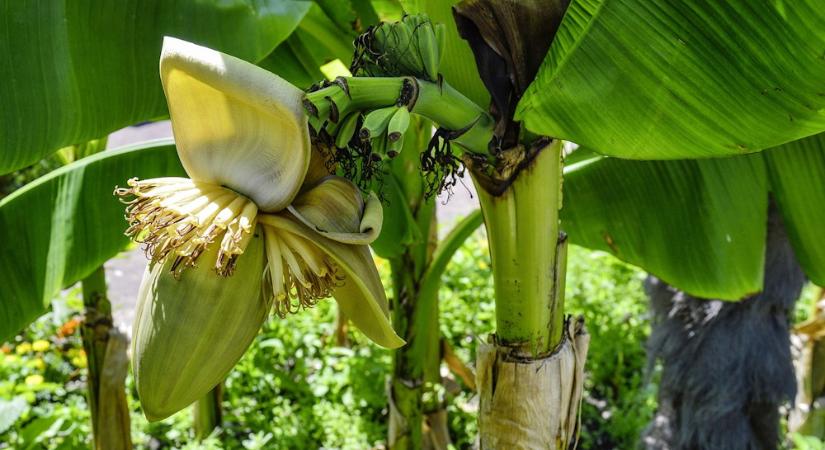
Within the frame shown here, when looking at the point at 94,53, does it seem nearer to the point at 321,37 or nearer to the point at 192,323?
the point at 321,37

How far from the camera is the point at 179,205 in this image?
1.49ft

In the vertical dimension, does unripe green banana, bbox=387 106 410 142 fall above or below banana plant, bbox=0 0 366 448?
below

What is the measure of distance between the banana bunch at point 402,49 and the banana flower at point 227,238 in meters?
0.09

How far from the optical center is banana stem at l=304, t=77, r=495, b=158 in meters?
0.44

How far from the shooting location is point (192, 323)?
18.3 inches

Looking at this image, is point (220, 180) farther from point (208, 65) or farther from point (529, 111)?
point (529, 111)

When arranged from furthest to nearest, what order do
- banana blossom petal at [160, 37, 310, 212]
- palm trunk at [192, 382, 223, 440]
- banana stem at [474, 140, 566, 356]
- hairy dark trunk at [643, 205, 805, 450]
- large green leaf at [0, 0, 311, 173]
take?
palm trunk at [192, 382, 223, 440], hairy dark trunk at [643, 205, 805, 450], large green leaf at [0, 0, 311, 173], banana stem at [474, 140, 566, 356], banana blossom petal at [160, 37, 310, 212]

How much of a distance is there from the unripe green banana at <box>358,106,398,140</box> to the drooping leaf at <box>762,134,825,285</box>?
0.65 metres

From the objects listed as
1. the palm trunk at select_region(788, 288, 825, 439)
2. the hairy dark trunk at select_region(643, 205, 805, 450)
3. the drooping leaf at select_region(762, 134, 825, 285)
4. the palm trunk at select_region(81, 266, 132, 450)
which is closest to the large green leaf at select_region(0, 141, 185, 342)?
the palm trunk at select_region(81, 266, 132, 450)

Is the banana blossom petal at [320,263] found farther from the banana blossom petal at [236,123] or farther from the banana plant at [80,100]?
the banana plant at [80,100]

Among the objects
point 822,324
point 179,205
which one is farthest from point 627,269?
point 179,205

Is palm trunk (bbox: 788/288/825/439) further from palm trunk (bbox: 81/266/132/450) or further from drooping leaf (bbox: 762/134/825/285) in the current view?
palm trunk (bbox: 81/266/132/450)

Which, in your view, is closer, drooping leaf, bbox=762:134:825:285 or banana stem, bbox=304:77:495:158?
banana stem, bbox=304:77:495:158

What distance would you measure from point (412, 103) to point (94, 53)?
500 mm
